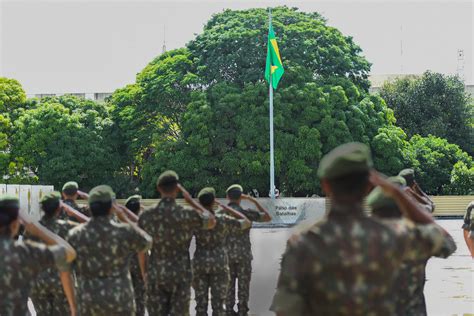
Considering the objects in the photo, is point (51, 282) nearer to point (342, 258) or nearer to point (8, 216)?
point (8, 216)

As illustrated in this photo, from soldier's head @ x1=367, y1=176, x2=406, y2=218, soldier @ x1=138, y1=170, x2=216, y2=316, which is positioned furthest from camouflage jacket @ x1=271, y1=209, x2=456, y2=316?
soldier @ x1=138, y1=170, x2=216, y2=316

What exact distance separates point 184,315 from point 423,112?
177ft

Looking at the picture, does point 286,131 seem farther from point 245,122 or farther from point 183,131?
point 183,131

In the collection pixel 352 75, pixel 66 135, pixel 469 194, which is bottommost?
pixel 469 194

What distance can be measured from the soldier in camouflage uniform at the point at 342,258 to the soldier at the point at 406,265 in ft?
0.69

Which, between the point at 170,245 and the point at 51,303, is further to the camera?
the point at 51,303

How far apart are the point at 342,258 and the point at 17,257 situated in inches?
93.5

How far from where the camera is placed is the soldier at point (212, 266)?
10.4 m

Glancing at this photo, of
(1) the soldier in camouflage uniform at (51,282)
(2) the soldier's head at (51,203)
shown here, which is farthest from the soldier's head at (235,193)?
(2) the soldier's head at (51,203)

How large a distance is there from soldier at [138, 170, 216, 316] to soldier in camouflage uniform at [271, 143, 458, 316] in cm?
444

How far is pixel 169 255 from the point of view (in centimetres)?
880

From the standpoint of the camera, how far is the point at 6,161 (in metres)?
52.2

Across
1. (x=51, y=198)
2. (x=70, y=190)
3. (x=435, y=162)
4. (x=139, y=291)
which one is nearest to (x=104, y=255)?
(x=51, y=198)

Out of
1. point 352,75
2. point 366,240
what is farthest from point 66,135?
point 366,240
